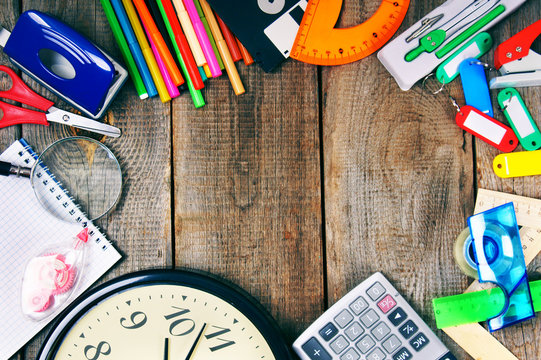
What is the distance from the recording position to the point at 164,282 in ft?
2.01

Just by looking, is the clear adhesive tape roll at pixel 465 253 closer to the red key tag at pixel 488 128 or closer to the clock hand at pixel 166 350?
the red key tag at pixel 488 128

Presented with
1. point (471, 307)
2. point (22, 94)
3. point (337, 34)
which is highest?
point (22, 94)

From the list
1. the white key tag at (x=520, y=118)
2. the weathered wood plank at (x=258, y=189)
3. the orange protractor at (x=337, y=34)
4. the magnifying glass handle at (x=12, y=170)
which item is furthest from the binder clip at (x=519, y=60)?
the magnifying glass handle at (x=12, y=170)

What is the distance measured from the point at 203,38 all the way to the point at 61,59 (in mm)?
201

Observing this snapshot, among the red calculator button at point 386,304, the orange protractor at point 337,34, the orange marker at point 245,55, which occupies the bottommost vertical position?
the red calculator button at point 386,304

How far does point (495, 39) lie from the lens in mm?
670

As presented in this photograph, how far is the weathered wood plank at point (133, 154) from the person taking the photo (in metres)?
0.65

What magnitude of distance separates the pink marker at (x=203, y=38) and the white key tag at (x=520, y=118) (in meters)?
0.43

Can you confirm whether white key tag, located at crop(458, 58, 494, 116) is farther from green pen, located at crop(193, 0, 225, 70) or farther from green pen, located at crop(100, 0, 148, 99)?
green pen, located at crop(100, 0, 148, 99)

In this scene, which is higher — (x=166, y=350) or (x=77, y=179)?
(x=77, y=179)

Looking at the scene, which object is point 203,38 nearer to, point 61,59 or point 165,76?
point 165,76

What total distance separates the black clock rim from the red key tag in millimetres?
415

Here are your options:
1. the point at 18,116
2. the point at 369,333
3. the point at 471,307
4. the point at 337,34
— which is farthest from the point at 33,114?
the point at 471,307

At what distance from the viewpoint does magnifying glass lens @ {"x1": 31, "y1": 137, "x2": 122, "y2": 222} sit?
64 cm
